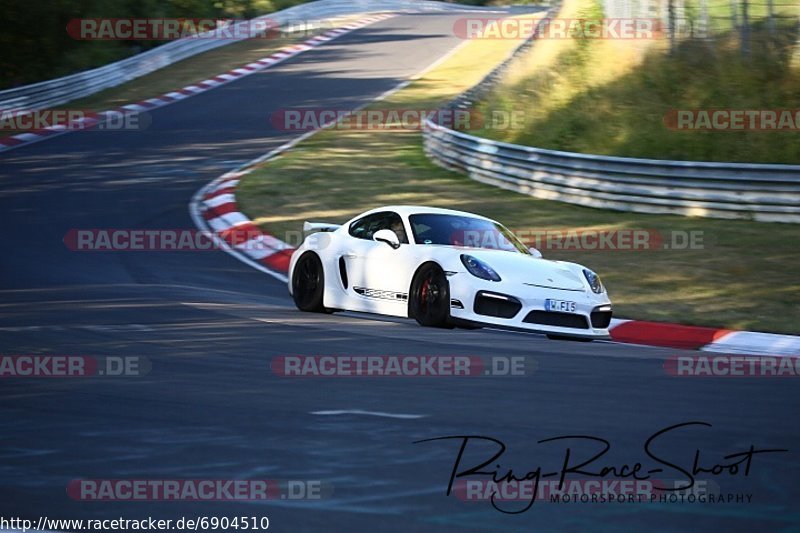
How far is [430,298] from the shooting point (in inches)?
399

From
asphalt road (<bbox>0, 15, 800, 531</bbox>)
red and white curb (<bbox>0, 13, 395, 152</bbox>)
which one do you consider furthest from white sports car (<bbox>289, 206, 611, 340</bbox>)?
red and white curb (<bbox>0, 13, 395, 152</bbox>)

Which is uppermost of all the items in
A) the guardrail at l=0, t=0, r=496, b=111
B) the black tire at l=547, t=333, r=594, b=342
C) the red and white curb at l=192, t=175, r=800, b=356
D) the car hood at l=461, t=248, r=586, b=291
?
the guardrail at l=0, t=0, r=496, b=111

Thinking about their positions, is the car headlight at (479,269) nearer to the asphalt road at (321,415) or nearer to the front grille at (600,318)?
the asphalt road at (321,415)

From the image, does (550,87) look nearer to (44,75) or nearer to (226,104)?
(226,104)

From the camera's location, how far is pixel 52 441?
18.7 feet

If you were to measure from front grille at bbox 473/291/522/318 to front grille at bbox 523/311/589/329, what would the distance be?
132 mm

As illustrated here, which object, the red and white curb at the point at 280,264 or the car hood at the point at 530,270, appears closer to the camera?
the car hood at the point at 530,270

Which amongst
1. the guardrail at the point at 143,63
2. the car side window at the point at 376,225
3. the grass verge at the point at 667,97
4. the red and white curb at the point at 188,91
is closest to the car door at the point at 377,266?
the car side window at the point at 376,225

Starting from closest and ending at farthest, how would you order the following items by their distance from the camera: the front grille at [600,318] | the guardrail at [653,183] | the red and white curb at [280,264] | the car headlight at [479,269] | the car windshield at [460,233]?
the car headlight at [479,269] → the front grille at [600,318] → the red and white curb at [280,264] → the car windshield at [460,233] → the guardrail at [653,183]

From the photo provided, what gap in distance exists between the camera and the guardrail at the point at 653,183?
16094 millimetres

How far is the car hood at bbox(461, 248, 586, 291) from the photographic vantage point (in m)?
9.95

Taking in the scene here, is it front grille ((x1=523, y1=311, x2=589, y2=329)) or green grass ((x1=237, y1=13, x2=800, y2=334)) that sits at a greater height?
front grille ((x1=523, y1=311, x2=589, y2=329))

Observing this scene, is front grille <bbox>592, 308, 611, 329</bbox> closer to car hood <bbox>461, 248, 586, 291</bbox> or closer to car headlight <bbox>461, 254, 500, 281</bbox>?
car hood <bbox>461, 248, 586, 291</bbox>

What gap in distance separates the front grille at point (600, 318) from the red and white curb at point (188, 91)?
16958mm
